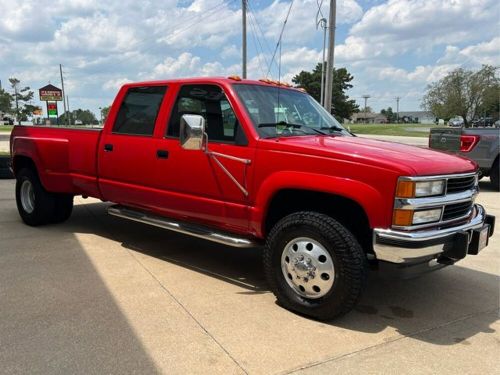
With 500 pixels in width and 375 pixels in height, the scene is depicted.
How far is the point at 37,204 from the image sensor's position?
6.70 m

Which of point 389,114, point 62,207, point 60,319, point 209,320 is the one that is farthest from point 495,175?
point 389,114

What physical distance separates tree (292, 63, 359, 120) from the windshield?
57.9 m

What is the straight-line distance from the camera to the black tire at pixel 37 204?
264 inches

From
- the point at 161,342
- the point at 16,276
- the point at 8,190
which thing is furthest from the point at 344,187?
the point at 8,190

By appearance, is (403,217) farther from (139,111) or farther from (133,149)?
(139,111)

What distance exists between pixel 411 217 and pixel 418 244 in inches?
7.6

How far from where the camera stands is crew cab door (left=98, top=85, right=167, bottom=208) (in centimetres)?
520

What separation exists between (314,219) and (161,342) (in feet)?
4.71

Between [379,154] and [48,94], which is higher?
[48,94]

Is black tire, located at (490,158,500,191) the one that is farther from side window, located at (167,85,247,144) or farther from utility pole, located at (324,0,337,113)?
side window, located at (167,85,247,144)

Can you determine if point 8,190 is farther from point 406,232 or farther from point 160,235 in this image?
point 406,232

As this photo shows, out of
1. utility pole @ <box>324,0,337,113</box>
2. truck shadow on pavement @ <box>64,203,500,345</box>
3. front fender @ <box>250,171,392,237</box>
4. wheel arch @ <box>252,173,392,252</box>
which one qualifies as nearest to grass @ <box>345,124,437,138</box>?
utility pole @ <box>324,0,337,113</box>

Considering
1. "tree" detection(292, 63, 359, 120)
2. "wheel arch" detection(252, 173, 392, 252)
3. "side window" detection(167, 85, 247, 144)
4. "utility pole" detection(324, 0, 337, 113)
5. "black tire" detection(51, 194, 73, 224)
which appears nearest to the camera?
"wheel arch" detection(252, 173, 392, 252)

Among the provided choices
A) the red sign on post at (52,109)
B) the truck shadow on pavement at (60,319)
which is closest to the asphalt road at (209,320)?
the truck shadow on pavement at (60,319)
